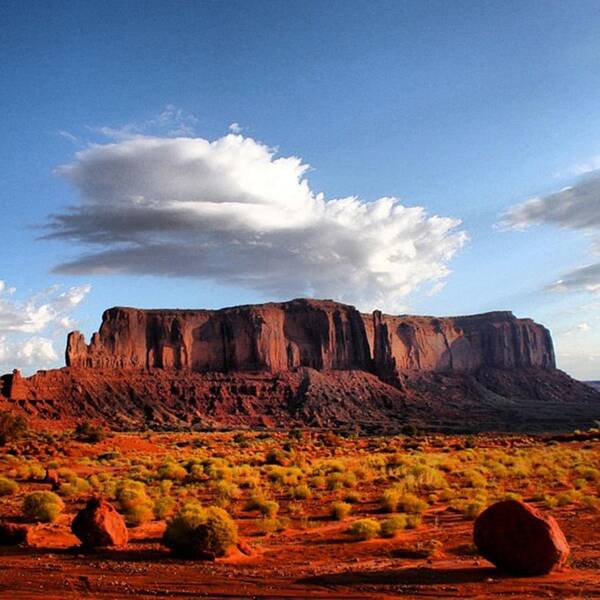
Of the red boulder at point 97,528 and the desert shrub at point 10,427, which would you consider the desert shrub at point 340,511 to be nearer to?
the red boulder at point 97,528

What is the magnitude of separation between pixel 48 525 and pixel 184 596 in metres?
7.09

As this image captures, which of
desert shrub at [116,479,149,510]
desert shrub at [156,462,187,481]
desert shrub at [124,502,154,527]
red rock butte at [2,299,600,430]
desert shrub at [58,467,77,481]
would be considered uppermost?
red rock butte at [2,299,600,430]

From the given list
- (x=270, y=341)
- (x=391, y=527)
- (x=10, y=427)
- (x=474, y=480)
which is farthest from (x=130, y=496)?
(x=270, y=341)

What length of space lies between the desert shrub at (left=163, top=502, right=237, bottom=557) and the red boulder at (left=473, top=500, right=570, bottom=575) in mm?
4503

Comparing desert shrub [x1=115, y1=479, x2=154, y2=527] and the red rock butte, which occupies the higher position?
the red rock butte

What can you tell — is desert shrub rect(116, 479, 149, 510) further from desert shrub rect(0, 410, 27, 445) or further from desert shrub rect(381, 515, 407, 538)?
desert shrub rect(0, 410, 27, 445)

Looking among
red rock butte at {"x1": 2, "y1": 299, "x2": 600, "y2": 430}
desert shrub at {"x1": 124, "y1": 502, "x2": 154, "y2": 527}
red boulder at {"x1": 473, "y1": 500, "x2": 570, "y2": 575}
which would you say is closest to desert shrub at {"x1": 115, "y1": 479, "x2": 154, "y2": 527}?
Answer: desert shrub at {"x1": 124, "y1": 502, "x2": 154, "y2": 527}

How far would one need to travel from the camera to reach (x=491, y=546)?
973cm

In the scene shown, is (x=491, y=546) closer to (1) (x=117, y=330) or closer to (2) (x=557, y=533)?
(2) (x=557, y=533)

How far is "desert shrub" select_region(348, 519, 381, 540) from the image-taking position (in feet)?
42.0

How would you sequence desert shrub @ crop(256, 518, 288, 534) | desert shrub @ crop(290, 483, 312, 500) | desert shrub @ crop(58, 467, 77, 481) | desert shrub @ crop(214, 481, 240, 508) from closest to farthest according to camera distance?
desert shrub @ crop(256, 518, 288, 534), desert shrub @ crop(214, 481, 240, 508), desert shrub @ crop(290, 483, 312, 500), desert shrub @ crop(58, 467, 77, 481)

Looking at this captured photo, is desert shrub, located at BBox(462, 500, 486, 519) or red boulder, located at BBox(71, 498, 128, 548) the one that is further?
desert shrub, located at BBox(462, 500, 486, 519)

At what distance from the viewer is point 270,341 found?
379 ft

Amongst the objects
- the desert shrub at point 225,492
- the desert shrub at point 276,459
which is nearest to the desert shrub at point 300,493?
the desert shrub at point 225,492
